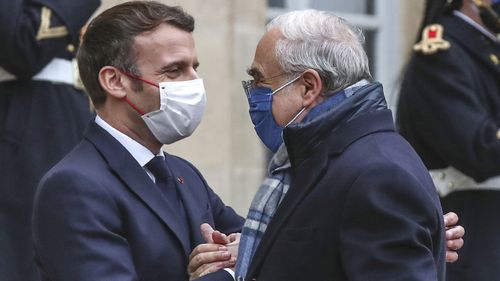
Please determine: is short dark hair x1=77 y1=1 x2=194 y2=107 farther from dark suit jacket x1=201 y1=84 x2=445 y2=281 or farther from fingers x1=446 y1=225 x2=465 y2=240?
fingers x1=446 y1=225 x2=465 y2=240

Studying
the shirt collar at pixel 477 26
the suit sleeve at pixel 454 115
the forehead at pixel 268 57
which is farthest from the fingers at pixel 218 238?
the shirt collar at pixel 477 26

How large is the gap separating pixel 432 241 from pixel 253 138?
3859 mm

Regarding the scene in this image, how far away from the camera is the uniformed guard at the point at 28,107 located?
5.25m

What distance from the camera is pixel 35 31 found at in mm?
5281

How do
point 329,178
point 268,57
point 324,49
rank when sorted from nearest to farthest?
point 329,178
point 324,49
point 268,57

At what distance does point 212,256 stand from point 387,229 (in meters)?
0.70

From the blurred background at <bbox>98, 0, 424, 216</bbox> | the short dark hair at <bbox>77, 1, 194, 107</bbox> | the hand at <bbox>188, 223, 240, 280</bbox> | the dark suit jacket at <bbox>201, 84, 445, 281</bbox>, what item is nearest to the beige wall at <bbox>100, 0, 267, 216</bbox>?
Answer: the blurred background at <bbox>98, 0, 424, 216</bbox>

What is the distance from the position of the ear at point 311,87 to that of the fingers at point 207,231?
560 mm

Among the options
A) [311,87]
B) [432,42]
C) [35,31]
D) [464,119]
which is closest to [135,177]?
[311,87]

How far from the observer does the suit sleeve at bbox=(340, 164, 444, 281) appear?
10.8 feet

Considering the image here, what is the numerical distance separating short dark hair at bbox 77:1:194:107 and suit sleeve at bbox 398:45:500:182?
196cm

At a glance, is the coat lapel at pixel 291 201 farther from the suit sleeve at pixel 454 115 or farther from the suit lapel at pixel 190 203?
the suit sleeve at pixel 454 115

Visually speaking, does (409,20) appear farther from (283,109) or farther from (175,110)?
(283,109)

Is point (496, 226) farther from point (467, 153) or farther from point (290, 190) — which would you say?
point (290, 190)
